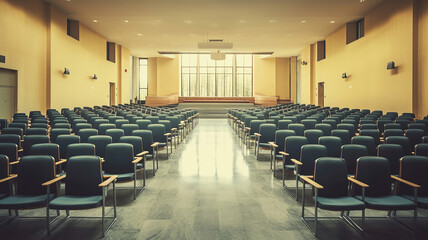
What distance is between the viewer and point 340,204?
10.8ft

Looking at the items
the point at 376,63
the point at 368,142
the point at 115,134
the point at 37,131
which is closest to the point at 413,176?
the point at 368,142

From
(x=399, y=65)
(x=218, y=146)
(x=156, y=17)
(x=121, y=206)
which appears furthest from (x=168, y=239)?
(x=156, y=17)

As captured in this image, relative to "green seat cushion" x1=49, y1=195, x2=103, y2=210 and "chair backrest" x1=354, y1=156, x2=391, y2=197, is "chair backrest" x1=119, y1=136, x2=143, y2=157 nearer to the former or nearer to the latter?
"green seat cushion" x1=49, y1=195, x2=103, y2=210

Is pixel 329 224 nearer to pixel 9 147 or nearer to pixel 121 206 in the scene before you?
pixel 121 206

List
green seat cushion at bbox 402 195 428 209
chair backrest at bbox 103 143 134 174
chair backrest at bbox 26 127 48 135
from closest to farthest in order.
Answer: green seat cushion at bbox 402 195 428 209, chair backrest at bbox 103 143 134 174, chair backrest at bbox 26 127 48 135

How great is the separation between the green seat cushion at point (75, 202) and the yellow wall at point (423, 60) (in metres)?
11.0

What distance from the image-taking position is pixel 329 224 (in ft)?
11.9

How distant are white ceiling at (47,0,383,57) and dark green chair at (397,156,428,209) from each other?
937 cm

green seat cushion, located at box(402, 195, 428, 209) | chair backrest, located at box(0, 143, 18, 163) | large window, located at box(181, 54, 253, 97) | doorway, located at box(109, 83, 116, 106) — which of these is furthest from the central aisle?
large window, located at box(181, 54, 253, 97)

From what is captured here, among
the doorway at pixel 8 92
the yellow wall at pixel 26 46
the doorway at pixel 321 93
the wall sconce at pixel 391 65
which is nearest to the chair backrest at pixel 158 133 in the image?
the yellow wall at pixel 26 46

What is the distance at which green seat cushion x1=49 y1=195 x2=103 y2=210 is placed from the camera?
10.6 feet

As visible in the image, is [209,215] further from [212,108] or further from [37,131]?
[212,108]

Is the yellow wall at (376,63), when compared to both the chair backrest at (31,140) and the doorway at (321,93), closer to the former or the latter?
the doorway at (321,93)

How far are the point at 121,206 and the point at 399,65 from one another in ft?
37.1
